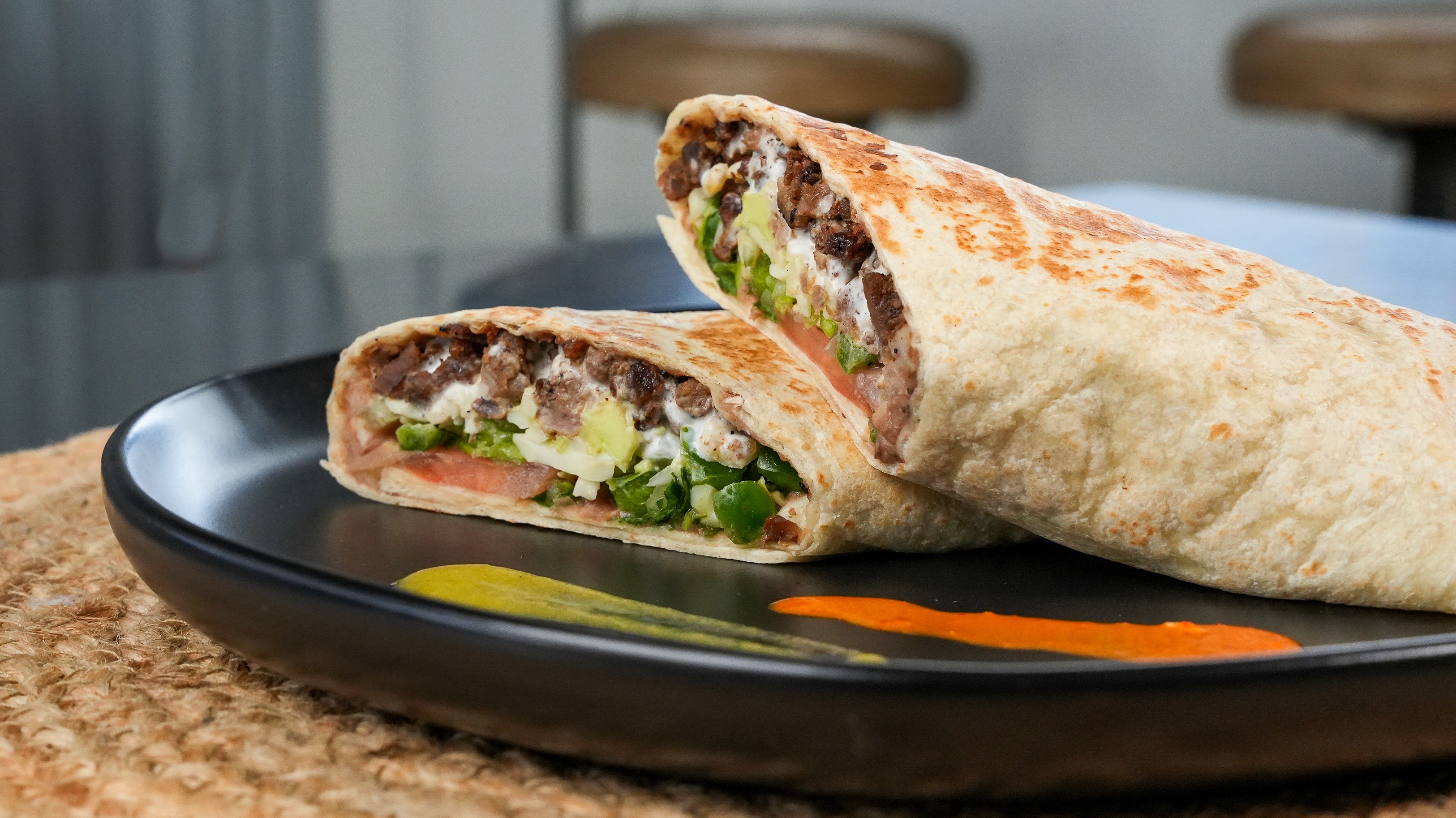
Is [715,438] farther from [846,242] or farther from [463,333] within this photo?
[463,333]

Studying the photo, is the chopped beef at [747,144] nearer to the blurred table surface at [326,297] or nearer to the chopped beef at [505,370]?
the blurred table surface at [326,297]

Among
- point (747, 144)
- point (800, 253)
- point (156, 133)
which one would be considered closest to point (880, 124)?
point (156, 133)

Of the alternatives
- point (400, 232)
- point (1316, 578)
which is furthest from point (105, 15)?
point (1316, 578)

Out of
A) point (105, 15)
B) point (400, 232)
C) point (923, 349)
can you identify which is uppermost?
point (105, 15)

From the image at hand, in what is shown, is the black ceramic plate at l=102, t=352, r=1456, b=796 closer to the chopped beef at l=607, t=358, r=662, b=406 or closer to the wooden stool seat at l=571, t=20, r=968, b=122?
the chopped beef at l=607, t=358, r=662, b=406

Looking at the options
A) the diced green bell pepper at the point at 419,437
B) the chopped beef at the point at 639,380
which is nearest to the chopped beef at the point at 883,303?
the chopped beef at the point at 639,380

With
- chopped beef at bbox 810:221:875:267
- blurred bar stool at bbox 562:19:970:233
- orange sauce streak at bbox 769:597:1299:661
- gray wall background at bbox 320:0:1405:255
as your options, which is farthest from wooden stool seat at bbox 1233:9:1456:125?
orange sauce streak at bbox 769:597:1299:661

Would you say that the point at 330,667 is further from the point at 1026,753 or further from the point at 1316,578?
the point at 1316,578
